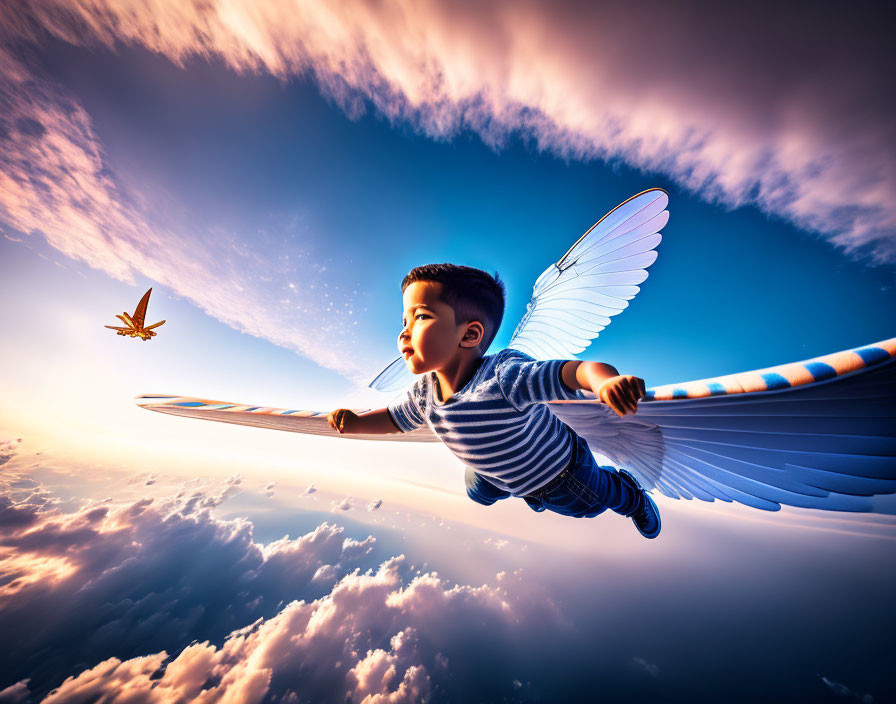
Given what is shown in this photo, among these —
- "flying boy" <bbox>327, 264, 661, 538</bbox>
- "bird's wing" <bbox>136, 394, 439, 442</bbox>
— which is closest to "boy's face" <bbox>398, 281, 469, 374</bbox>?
"flying boy" <bbox>327, 264, 661, 538</bbox>

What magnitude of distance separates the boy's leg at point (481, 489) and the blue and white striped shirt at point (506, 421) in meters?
0.26

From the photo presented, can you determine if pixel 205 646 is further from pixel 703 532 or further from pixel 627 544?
pixel 703 532

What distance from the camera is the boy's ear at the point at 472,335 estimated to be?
1.27 meters

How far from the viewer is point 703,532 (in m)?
34.8

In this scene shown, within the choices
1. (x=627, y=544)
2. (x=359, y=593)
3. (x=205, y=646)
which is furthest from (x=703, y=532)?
(x=205, y=646)

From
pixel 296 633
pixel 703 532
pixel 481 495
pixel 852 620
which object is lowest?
pixel 296 633

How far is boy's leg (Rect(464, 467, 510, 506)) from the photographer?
1.64m

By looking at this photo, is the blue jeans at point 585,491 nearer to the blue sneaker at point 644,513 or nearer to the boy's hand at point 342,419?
the blue sneaker at point 644,513

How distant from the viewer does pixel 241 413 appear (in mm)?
1527

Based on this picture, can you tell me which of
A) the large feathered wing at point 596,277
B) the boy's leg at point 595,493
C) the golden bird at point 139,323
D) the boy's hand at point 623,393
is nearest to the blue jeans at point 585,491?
the boy's leg at point 595,493

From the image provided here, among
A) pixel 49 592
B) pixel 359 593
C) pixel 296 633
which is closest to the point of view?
pixel 296 633

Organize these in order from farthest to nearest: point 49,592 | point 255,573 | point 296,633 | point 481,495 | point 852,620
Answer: point 255,573 → point 49,592 → point 296,633 → point 852,620 → point 481,495

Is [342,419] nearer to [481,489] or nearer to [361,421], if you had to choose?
[361,421]

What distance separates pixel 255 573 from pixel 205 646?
1074 centimetres
